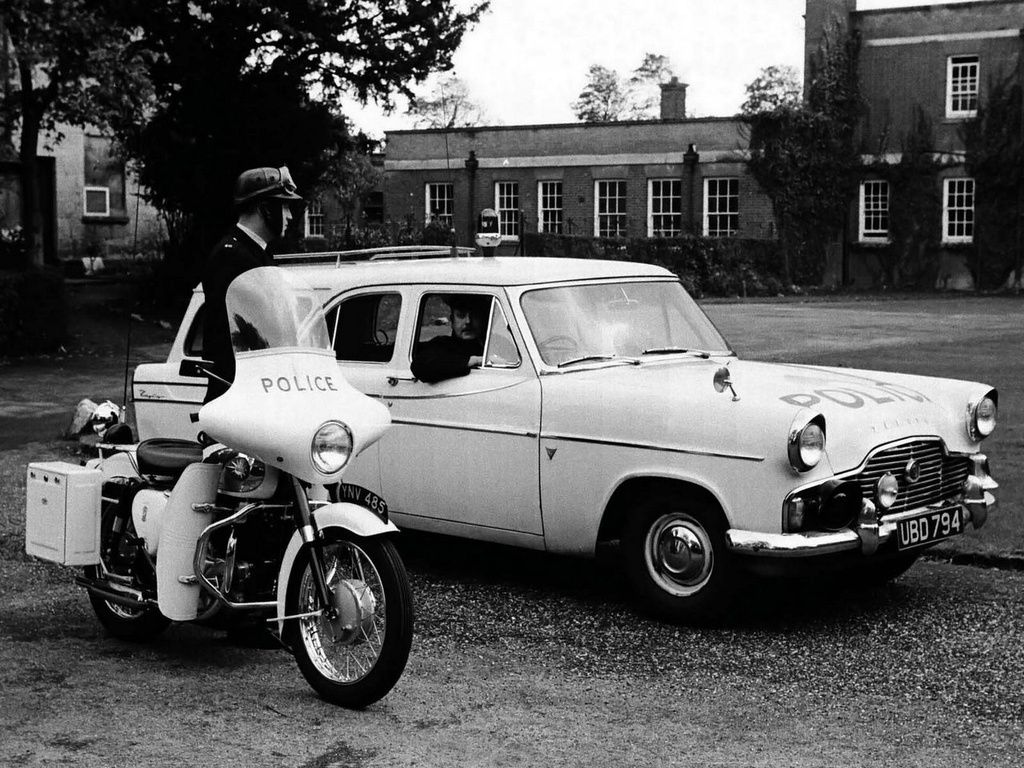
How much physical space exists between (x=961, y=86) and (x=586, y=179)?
11.5 meters

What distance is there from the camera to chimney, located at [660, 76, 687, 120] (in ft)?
176

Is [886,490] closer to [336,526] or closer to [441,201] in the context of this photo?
[336,526]

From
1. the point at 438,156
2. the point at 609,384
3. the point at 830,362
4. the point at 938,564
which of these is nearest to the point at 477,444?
the point at 609,384

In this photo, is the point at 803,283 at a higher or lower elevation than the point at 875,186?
lower

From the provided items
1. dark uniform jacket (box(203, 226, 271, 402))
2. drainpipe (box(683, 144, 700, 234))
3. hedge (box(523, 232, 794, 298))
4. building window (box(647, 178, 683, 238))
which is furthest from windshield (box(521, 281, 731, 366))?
building window (box(647, 178, 683, 238))

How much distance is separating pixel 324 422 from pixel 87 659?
167cm

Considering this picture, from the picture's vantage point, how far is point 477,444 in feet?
24.0

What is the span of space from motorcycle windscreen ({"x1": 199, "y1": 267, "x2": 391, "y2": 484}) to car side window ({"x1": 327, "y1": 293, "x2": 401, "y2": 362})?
239 cm

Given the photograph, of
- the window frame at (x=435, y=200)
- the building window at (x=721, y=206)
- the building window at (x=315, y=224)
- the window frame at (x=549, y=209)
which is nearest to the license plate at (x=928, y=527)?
the building window at (x=721, y=206)

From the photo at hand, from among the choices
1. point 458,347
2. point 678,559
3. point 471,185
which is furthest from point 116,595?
point 471,185

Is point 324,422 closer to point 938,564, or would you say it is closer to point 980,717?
point 980,717

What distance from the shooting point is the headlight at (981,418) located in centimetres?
724

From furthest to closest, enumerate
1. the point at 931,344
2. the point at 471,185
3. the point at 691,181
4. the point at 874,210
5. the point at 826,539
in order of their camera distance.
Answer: the point at 471,185, the point at 691,181, the point at 874,210, the point at 931,344, the point at 826,539

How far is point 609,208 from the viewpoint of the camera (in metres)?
45.7
